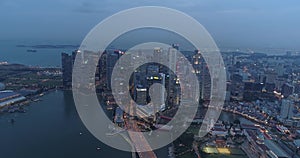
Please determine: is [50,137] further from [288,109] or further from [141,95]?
[288,109]

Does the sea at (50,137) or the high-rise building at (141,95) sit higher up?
the high-rise building at (141,95)

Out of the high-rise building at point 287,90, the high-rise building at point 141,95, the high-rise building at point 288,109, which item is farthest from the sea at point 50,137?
the high-rise building at point 287,90

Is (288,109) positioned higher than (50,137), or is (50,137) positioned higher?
(288,109)

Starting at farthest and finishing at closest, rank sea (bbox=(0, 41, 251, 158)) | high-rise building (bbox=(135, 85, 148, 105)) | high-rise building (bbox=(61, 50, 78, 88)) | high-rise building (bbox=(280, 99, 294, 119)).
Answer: high-rise building (bbox=(61, 50, 78, 88)) → high-rise building (bbox=(135, 85, 148, 105)) → high-rise building (bbox=(280, 99, 294, 119)) → sea (bbox=(0, 41, 251, 158))

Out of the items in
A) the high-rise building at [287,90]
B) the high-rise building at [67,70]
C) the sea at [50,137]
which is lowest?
the sea at [50,137]

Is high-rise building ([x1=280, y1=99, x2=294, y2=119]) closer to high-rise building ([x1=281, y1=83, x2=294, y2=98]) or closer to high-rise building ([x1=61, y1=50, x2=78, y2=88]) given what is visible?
high-rise building ([x1=281, y1=83, x2=294, y2=98])

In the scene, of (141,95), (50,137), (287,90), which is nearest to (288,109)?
(287,90)

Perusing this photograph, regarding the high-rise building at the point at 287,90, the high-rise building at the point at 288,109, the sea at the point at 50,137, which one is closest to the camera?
the sea at the point at 50,137

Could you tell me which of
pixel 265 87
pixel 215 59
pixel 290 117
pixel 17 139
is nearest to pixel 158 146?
pixel 17 139

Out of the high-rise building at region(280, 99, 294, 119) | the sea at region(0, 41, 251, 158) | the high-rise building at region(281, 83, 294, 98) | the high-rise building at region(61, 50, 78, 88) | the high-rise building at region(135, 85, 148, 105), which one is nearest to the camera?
the sea at region(0, 41, 251, 158)

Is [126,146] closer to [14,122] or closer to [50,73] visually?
[14,122]

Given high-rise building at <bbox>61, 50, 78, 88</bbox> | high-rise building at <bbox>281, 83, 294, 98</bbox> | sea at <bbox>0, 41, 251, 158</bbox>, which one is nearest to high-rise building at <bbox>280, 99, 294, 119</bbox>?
sea at <bbox>0, 41, 251, 158</bbox>

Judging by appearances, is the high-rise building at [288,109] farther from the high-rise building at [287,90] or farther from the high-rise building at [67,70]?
the high-rise building at [67,70]
